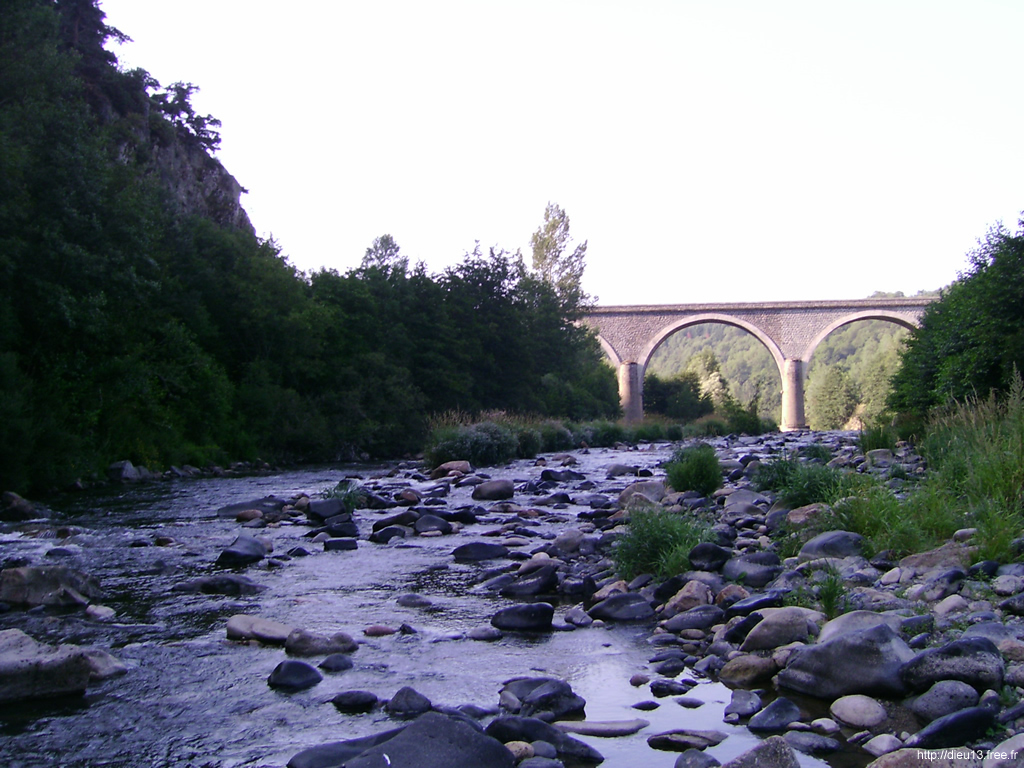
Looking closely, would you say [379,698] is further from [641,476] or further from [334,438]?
[334,438]

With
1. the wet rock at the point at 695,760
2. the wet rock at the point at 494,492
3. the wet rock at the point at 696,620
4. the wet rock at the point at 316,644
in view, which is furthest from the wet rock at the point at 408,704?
the wet rock at the point at 494,492

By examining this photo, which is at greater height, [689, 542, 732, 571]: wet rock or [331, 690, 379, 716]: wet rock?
[689, 542, 732, 571]: wet rock

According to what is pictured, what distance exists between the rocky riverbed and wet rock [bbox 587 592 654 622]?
0.01 meters

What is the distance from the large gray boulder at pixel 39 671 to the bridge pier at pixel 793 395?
53622mm

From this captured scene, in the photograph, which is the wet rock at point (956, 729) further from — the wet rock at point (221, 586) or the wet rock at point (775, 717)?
the wet rock at point (221, 586)

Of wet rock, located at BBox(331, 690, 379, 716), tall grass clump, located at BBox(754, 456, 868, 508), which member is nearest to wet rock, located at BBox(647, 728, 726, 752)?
wet rock, located at BBox(331, 690, 379, 716)

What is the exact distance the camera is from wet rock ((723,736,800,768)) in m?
2.32

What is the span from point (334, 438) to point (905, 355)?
15524 mm

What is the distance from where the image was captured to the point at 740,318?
5684 cm

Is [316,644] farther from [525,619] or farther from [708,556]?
[708,556]

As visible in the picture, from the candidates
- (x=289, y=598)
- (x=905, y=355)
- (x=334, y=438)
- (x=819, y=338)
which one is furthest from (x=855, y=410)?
(x=289, y=598)

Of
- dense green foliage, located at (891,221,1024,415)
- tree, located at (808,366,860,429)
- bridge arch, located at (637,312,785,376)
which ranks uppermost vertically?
bridge arch, located at (637,312,785,376)

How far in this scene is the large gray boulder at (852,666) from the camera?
2992mm

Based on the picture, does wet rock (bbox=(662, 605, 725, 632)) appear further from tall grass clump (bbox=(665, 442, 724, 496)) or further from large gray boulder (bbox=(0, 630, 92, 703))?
tall grass clump (bbox=(665, 442, 724, 496))
